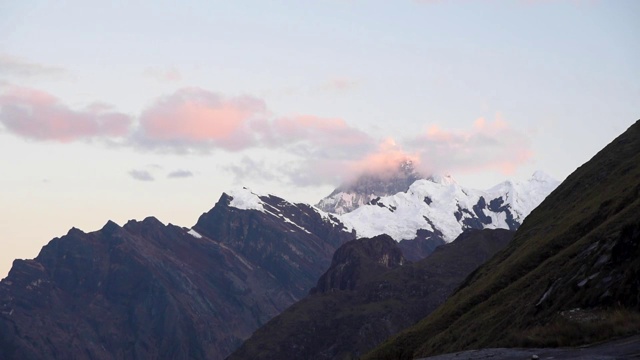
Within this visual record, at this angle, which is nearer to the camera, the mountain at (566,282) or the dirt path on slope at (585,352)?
the dirt path on slope at (585,352)

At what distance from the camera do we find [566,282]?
61156 millimetres

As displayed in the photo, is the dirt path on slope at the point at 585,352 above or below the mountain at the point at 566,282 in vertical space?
below

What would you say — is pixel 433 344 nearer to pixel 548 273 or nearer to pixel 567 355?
pixel 548 273

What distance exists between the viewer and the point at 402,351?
146 m

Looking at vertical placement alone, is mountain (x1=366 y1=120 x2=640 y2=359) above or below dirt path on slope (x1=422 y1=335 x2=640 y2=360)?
above

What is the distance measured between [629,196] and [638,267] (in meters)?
82.4

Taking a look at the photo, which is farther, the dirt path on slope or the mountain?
the mountain

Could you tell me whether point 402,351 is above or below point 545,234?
below

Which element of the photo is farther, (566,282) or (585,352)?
(566,282)

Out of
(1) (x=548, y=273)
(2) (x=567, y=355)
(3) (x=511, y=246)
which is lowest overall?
(2) (x=567, y=355)

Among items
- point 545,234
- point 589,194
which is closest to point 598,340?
point 545,234

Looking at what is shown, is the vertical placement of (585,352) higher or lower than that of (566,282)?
lower

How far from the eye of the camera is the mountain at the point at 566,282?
152 ft

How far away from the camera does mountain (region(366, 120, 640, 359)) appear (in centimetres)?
4619
